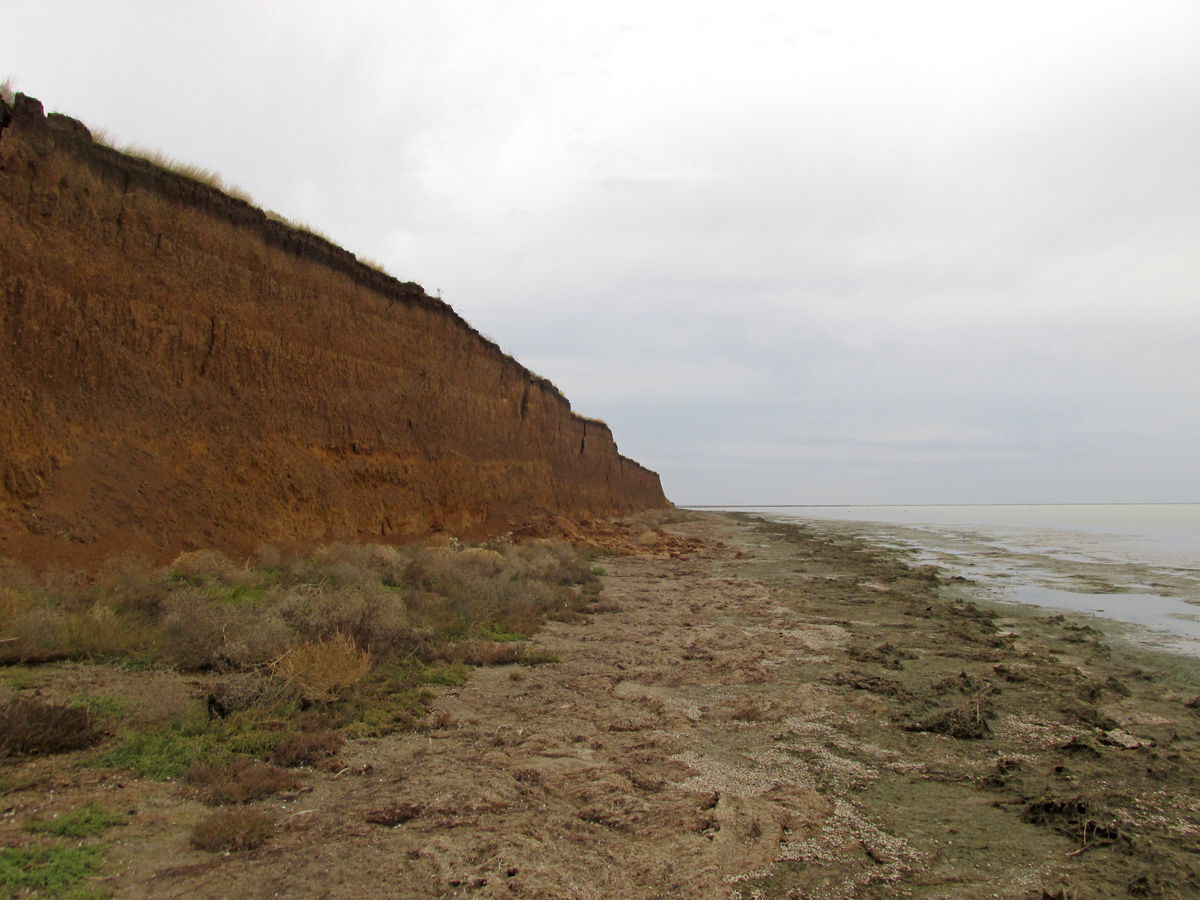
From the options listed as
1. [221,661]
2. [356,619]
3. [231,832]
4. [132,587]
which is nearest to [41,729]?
[231,832]

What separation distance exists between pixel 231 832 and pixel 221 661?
316 cm

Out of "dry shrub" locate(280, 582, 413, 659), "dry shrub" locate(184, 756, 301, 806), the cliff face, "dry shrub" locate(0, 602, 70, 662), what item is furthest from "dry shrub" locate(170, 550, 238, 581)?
"dry shrub" locate(184, 756, 301, 806)

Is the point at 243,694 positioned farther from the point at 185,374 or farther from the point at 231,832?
the point at 185,374

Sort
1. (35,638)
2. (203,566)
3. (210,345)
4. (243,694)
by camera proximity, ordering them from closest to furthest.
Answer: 1. (243,694)
2. (35,638)
3. (203,566)
4. (210,345)

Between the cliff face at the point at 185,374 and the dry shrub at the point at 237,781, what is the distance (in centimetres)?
694

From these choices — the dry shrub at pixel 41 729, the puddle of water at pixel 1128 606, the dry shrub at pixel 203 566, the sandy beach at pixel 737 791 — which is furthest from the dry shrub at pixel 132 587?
the puddle of water at pixel 1128 606

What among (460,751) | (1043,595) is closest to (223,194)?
(460,751)

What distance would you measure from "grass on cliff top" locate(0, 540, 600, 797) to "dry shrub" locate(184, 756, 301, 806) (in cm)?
2

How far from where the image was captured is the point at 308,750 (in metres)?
4.80

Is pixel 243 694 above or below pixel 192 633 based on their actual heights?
below

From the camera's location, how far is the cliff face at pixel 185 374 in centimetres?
1010

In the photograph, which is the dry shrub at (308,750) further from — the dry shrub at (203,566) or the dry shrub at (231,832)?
the dry shrub at (203,566)

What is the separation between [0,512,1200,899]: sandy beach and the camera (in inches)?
138

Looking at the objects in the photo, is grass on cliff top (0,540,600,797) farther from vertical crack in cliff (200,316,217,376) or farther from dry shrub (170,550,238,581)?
vertical crack in cliff (200,316,217,376)
